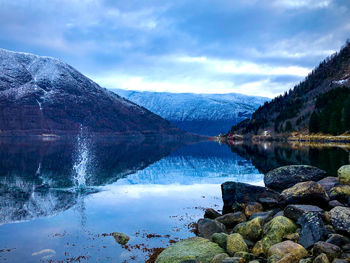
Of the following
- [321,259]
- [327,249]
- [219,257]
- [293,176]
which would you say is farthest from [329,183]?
[219,257]

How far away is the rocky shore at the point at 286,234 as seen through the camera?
15.7 metres

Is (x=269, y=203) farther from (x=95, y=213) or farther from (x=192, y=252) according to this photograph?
(x=95, y=213)

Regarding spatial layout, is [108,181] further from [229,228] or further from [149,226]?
[229,228]

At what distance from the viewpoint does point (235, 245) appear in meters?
18.1

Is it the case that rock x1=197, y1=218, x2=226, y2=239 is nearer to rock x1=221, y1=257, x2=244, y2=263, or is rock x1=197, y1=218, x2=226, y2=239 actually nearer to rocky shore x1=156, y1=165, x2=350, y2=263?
rocky shore x1=156, y1=165, x2=350, y2=263

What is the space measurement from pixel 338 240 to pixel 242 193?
1533 cm

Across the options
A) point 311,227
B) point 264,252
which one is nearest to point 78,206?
point 264,252

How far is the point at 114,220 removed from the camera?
2761cm

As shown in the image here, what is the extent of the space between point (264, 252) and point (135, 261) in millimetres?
7658

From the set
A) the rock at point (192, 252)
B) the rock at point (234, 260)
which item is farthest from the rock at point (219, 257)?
the rock at point (234, 260)

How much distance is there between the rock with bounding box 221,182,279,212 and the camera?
2995 cm

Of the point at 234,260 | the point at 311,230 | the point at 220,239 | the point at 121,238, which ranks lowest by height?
the point at 121,238

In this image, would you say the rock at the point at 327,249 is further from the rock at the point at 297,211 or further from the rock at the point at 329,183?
the rock at the point at 329,183

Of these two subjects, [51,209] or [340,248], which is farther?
[51,209]
